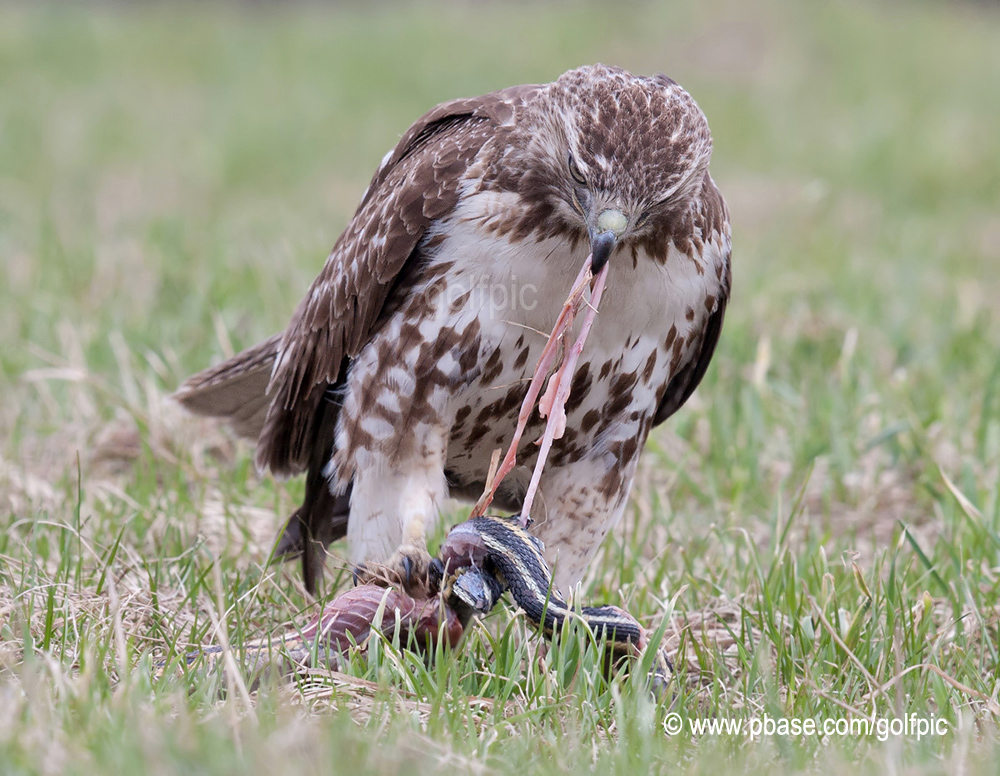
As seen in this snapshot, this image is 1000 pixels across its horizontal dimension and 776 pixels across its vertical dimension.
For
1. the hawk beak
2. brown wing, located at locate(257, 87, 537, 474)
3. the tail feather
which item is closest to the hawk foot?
brown wing, located at locate(257, 87, 537, 474)

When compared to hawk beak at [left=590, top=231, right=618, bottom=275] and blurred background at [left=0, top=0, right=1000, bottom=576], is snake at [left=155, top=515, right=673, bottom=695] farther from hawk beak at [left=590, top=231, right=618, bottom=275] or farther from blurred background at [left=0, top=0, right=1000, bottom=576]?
blurred background at [left=0, top=0, right=1000, bottom=576]

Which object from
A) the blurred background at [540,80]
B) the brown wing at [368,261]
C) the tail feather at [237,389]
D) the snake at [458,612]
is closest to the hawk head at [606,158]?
the brown wing at [368,261]

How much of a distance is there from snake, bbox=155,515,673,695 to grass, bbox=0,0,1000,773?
71 millimetres

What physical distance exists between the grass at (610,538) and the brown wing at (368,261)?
0.39 m

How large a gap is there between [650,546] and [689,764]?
1.74m

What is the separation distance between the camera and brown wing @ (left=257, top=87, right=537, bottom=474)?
3463 millimetres

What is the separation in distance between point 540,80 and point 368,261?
37.9 feet

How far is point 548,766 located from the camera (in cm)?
243

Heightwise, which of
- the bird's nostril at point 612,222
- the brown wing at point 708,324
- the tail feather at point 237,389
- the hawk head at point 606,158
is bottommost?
the tail feather at point 237,389

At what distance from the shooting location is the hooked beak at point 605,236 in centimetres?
298

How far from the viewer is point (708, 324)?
374 centimetres

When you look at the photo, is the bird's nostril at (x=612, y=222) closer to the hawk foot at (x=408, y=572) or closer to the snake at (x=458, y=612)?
the snake at (x=458, y=612)

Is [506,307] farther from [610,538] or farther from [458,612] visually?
[610,538]

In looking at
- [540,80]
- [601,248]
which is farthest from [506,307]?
[540,80]
